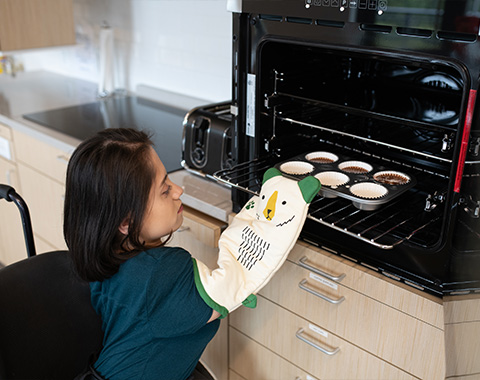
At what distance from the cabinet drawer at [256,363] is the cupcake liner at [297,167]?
544mm

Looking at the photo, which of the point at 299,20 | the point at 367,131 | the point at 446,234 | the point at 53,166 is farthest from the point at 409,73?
the point at 53,166

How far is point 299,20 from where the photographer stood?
111 centimetres

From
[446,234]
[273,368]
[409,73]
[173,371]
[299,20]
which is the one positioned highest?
[299,20]

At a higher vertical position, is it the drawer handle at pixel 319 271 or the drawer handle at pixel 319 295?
the drawer handle at pixel 319 271

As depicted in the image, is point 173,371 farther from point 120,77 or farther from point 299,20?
point 120,77

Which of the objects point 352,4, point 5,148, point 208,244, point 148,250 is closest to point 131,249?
point 148,250

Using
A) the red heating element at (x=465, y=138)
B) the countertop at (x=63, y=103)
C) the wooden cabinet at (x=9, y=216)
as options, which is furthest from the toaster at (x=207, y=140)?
the wooden cabinet at (x=9, y=216)

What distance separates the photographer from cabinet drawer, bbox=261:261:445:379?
1.12 meters

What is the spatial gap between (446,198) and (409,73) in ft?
1.53

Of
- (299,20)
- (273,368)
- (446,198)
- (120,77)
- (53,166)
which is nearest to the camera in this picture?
(446,198)

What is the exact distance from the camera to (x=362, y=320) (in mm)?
1231

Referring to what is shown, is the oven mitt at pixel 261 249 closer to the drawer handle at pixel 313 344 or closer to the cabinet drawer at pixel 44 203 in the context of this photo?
the drawer handle at pixel 313 344

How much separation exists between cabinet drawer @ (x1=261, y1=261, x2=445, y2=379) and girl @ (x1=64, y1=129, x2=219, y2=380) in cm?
34

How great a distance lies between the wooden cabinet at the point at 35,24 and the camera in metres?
2.29
